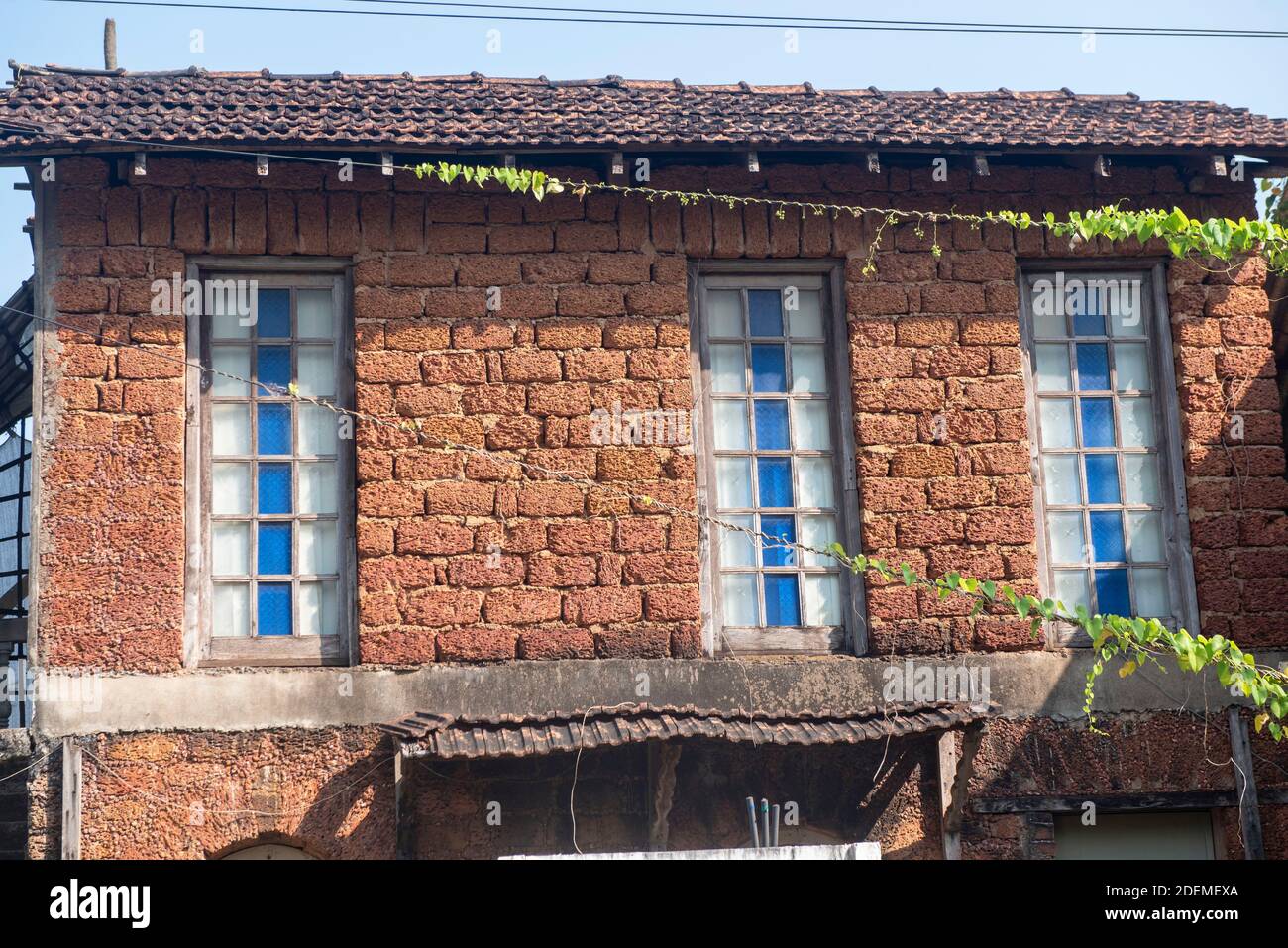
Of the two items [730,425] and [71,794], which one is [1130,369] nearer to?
[730,425]

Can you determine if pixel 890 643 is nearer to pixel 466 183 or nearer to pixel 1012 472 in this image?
pixel 1012 472

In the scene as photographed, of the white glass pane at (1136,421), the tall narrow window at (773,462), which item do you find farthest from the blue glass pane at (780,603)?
the white glass pane at (1136,421)

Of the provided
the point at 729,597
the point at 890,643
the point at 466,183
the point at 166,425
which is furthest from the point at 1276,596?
the point at 166,425

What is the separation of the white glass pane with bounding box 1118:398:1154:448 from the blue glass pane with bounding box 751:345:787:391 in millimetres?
2128

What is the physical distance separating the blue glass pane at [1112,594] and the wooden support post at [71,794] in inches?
235

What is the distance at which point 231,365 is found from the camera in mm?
9477

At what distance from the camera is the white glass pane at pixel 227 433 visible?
30.8ft

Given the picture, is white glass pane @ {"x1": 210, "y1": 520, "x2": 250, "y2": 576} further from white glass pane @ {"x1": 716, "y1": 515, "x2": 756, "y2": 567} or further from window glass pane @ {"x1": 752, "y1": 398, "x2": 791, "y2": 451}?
window glass pane @ {"x1": 752, "y1": 398, "x2": 791, "y2": 451}

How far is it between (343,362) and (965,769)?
431 cm

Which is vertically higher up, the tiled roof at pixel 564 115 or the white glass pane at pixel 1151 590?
the tiled roof at pixel 564 115

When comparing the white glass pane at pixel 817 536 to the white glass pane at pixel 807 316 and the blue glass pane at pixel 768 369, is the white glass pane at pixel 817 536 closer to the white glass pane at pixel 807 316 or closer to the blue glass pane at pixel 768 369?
the blue glass pane at pixel 768 369

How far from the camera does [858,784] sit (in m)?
9.23

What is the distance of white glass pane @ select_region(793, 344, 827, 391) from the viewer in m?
9.80

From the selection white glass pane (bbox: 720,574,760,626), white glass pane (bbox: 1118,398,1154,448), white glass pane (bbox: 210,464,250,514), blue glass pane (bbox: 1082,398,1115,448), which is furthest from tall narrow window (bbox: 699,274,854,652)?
white glass pane (bbox: 210,464,250,514)
